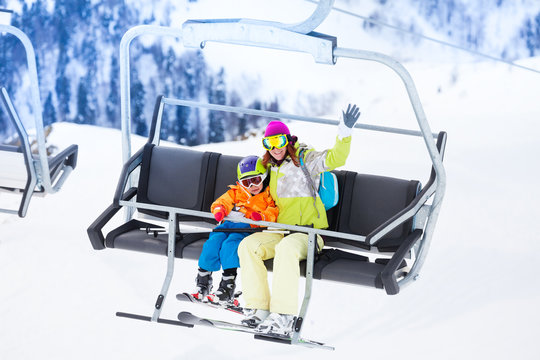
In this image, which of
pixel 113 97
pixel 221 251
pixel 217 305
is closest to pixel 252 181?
pixel 221 251

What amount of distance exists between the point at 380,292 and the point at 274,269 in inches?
169

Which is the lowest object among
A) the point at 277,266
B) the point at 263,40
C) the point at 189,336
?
the point at 189,336

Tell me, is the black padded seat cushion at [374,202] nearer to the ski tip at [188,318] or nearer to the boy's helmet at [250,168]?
the boy's helmet at [250,168]

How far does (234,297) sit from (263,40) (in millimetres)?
1255

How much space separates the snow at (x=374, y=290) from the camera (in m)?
8.20

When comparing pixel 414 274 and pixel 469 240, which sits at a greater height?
pixel 414 274

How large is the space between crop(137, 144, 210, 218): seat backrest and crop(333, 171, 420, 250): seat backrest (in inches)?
29.9

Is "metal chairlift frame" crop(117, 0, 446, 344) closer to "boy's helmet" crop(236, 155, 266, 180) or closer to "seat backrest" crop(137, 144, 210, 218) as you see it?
"boy's helmet" crop(236, 155, 266, 180)

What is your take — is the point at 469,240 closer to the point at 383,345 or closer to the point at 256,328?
the point at 383,345

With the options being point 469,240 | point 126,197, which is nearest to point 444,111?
point 469,240

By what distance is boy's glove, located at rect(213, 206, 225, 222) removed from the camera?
4457 millimetres

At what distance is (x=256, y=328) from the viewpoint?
432cm

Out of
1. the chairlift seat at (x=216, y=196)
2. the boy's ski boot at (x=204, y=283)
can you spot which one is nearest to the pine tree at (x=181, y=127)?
the chairlift seat at (x=216, y=196)

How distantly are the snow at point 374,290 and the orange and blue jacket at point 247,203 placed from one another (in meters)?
3.53
